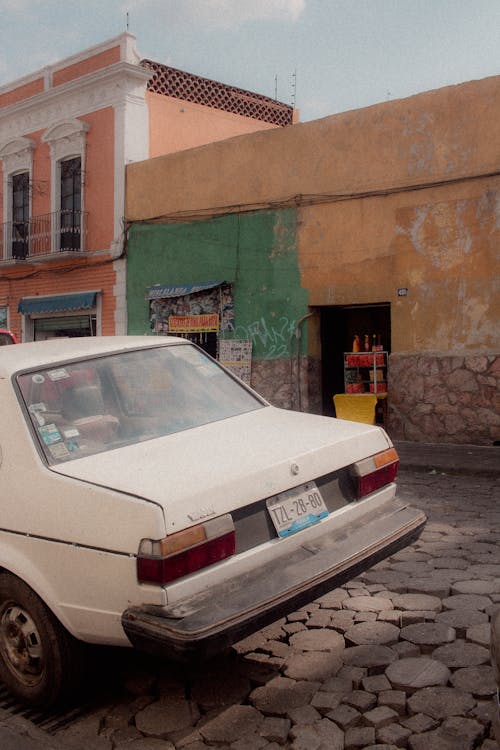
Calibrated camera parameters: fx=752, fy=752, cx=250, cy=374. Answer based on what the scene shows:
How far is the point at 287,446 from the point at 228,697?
111cm

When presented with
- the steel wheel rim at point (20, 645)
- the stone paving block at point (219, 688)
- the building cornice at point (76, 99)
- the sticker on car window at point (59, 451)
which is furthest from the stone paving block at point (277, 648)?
the building cornice at point (76, 99)

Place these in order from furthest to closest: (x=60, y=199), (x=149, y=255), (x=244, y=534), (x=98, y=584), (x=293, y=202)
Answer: (x=60, y=199), (x=149, y=255), (x=293, y=202), (x=244, y=534), (x=98, y=584)

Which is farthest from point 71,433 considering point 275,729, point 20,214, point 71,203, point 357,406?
point 20,214

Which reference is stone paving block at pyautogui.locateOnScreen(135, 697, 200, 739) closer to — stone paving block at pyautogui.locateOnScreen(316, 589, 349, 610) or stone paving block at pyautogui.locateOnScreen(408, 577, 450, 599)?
stone paving block at pyautogui.locateOnScreen(316, 589, 349, 610)

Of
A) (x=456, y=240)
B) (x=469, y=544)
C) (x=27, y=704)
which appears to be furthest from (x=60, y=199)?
(x=27, y=704)

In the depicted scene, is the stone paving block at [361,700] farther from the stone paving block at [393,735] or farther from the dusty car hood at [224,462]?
the dusty car hood at [224,462]

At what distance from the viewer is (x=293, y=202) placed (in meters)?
13.0

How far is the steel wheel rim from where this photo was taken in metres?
3.16

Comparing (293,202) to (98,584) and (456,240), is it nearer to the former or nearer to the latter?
(456,240)

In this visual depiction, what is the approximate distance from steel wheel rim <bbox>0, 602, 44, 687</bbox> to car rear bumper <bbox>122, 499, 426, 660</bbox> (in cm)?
62

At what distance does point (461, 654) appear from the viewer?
3449 mm

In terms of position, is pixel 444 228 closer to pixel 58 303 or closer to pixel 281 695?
pixel 281 695

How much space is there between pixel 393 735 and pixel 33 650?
4.94 ft

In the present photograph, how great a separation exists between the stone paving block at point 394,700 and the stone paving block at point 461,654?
352 millimetres
